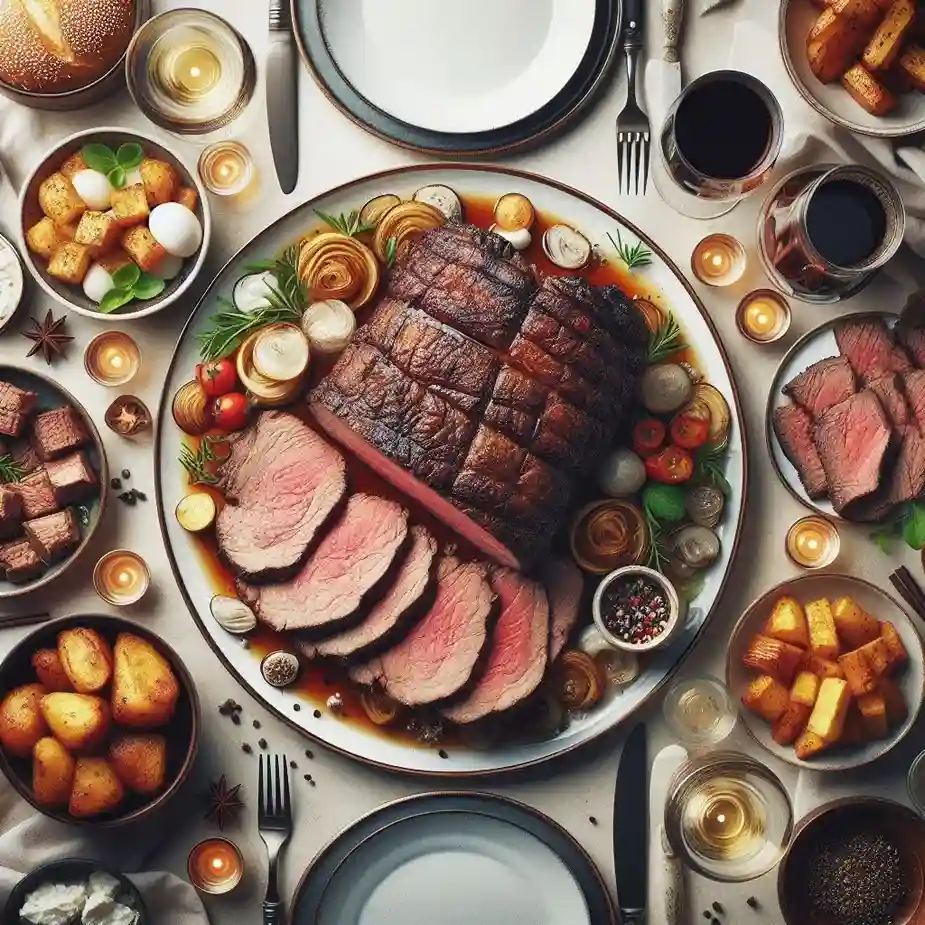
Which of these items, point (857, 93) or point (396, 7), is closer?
point (857, 93)

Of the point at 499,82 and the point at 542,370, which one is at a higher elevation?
the point at 499,82

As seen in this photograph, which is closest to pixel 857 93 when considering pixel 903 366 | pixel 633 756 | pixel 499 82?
pixel 903 366

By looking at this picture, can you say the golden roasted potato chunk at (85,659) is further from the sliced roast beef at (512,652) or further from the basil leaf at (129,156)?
the basil leaf at (129,156)

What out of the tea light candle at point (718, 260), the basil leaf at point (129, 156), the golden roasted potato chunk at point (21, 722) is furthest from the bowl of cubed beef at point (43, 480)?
the tea light candle at point (718, 260)

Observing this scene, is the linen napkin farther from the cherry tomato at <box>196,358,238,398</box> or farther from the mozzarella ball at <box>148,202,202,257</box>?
the mozzarella ball at <box>148,202,202,257</box>

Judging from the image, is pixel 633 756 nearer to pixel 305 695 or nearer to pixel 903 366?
pixel 305 695

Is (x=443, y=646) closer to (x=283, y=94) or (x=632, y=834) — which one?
(x=632, y=834)

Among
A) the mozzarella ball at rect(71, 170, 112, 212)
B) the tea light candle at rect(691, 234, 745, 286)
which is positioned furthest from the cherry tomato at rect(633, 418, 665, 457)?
the mozzarella ball at rect(71, 170, 112, 212)
